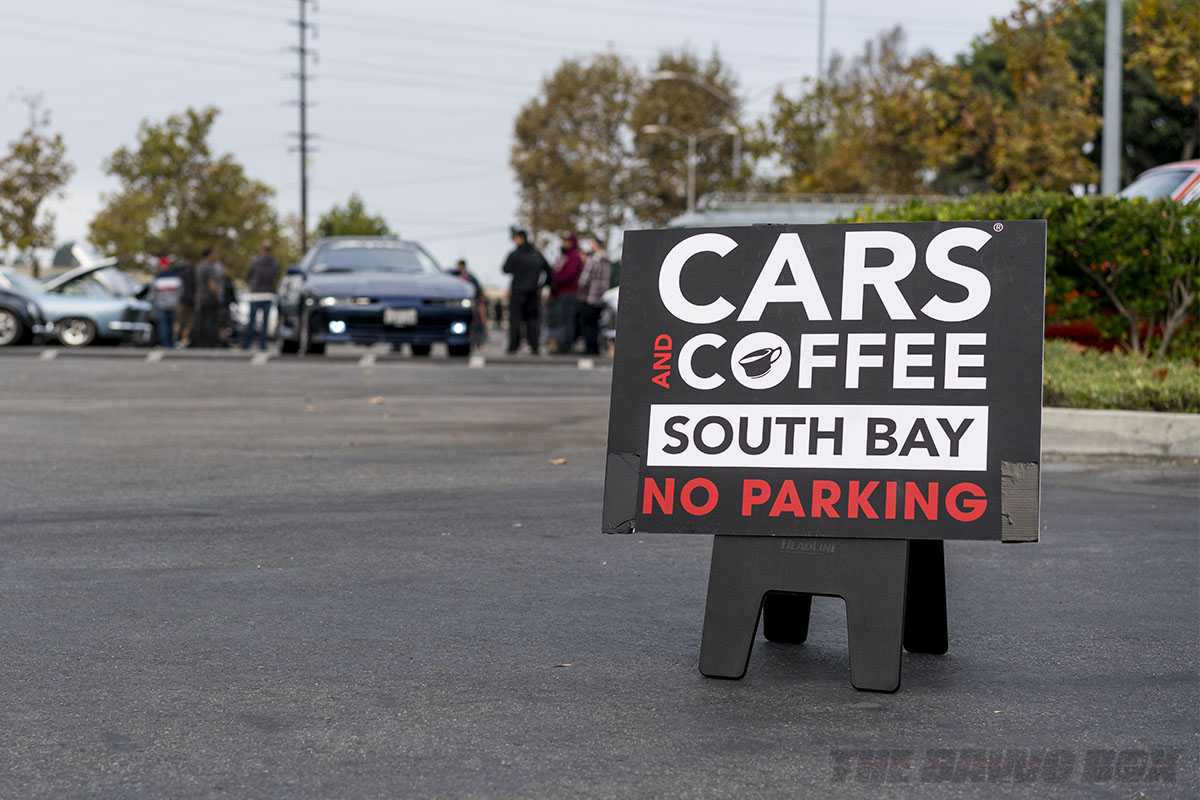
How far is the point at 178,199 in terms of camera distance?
76.6 meters

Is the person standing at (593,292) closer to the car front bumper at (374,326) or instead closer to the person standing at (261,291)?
the car front bumper at (374,326)

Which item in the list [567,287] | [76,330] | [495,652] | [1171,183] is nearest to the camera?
[495,652]

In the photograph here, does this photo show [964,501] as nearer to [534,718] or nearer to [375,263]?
[534,718]

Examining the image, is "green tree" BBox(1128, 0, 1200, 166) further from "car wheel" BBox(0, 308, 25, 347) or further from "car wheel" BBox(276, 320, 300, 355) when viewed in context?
"car wheel" BBox(0, 308, 25, 347)

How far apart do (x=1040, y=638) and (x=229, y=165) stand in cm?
7423

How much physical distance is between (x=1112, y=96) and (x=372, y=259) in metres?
9.22

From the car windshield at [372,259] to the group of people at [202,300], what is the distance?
4817 mm

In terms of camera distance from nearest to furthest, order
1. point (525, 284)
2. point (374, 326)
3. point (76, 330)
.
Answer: point (374, 326) → point (525, 284) → point (76, 330)

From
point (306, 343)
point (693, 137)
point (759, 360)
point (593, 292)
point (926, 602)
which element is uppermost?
point (693, 137)

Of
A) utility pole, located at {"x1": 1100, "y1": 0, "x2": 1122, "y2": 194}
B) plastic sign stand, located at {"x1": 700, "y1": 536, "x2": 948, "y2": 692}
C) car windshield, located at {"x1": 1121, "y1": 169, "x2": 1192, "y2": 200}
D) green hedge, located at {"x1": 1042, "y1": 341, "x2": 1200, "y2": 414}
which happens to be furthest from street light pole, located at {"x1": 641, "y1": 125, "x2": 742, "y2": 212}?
plastic sign stand, located at {"x1": 700, "y1": 536, "x2": 948, "y2": 692}

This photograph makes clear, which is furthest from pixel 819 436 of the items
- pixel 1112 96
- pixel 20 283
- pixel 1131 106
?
pixel 1131 106

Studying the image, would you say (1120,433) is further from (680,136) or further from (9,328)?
(680,136)

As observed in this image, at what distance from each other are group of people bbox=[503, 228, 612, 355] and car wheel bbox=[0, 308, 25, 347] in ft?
28.5

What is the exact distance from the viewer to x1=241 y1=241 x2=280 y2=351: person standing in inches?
1093
